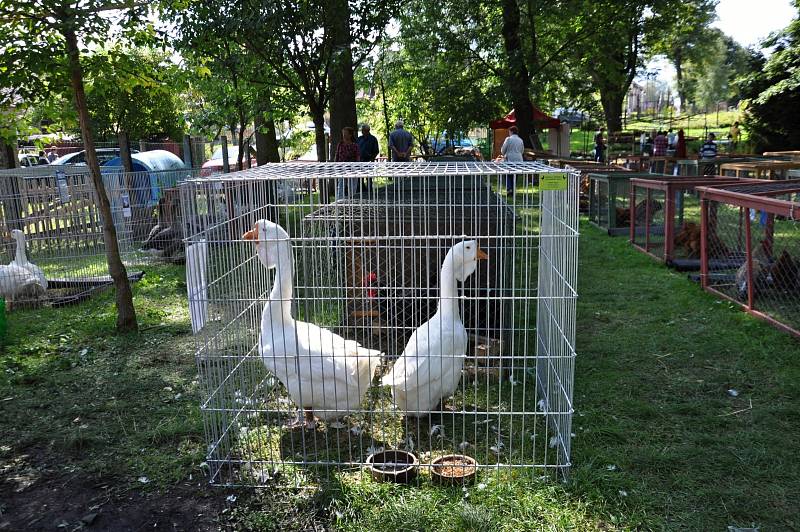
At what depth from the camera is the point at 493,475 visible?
3.60m

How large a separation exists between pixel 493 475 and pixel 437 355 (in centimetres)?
79

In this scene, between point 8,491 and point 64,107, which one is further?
point 64,107

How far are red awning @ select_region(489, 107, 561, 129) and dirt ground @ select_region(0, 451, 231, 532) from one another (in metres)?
17.9

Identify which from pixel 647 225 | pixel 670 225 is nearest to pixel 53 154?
pixel 647 225

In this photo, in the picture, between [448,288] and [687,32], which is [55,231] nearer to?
[448,288]

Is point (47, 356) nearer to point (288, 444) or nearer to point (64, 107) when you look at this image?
point (64, 107)

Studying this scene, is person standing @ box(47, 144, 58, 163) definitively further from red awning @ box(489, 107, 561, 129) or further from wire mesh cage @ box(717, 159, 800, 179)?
wire mesh cage @ box(717, 159, 800, 179)

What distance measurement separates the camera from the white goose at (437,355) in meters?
3.92

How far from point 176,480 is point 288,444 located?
29.1 inches

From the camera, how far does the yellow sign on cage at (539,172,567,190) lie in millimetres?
3521

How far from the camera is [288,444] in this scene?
13.5 feet

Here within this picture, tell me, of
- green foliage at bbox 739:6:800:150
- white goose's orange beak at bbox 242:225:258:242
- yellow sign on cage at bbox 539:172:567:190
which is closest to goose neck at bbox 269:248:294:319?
white goose's orange beak at bbox 242:225:258:242

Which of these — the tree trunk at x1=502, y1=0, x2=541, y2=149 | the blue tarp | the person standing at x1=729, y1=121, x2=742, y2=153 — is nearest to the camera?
the blue tarp

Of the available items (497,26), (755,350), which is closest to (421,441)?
(755,350)
